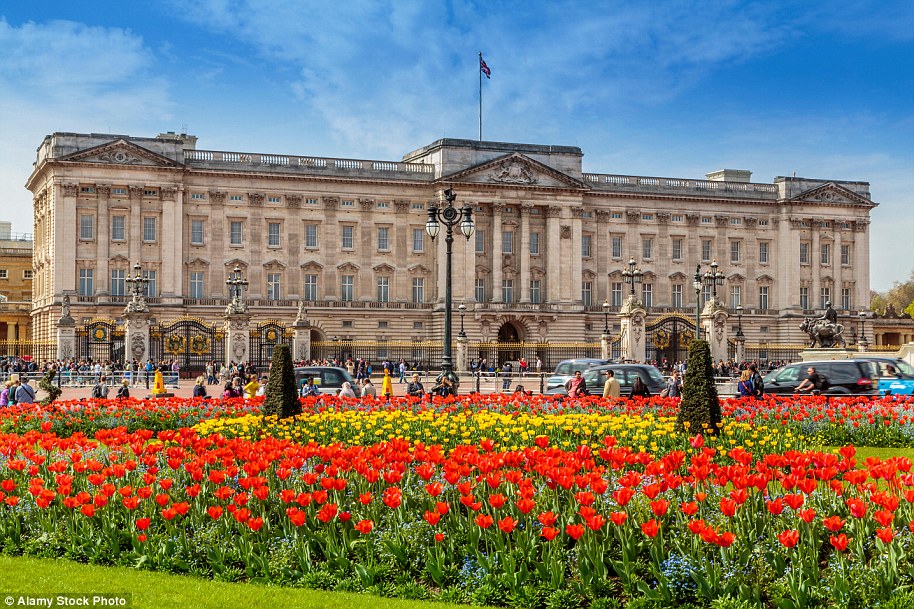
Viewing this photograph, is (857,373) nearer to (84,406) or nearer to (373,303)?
(84,406)

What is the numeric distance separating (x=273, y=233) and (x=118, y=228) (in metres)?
10.1

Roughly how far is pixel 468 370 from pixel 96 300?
80.4 ft

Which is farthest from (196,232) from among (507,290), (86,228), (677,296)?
(677,296)

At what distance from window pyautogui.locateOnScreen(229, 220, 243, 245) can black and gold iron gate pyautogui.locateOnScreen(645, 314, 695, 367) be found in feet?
92.8

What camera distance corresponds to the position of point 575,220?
77625 mm

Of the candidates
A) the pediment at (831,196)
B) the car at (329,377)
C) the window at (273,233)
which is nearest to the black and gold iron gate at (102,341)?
the window at (273,233)

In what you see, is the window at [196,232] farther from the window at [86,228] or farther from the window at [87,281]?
the window at [87,281]

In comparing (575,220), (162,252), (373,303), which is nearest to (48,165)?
(162,252)

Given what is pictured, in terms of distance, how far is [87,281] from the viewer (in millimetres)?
69062

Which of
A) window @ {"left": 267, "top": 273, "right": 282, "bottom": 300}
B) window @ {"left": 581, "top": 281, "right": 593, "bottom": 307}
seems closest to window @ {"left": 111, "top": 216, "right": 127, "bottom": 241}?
window @ {"left": 267, "top": 273, "right": 282, "bottom": 300}

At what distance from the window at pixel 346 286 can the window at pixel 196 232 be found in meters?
9.96

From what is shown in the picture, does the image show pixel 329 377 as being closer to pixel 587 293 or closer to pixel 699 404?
pixel 699 404

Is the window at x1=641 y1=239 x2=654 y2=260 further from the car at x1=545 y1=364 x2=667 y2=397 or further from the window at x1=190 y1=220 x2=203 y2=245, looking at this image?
the car at x1=545 y1=364 x2=667 y2=397

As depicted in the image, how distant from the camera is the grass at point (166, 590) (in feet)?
31.4
